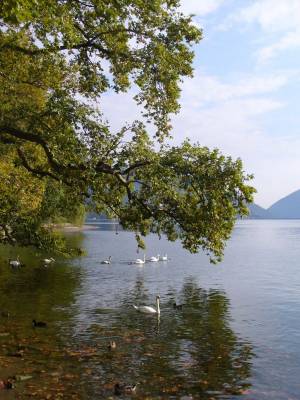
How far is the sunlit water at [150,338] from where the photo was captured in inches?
750

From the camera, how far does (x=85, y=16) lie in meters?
19.3

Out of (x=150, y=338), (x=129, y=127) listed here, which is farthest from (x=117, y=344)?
(x=129, y=127)

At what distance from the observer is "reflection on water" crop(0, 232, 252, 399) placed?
18.7 metres

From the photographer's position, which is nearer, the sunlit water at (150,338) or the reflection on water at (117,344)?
the reflection on water at (117,344)

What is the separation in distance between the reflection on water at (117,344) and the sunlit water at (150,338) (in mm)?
49

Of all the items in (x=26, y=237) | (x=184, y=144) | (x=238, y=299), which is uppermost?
(x=184, y=144)

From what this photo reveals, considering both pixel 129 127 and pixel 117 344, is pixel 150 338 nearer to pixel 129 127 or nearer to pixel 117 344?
pixel 117 344

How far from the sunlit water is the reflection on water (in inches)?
1.9

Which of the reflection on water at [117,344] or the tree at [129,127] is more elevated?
the tree at [129,127]

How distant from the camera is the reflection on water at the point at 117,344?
18.7 meters

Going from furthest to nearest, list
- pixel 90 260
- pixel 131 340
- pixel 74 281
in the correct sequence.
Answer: pixel 90 260 → pixel 74 281 → pixel 131 340

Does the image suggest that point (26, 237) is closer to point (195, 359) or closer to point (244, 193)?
point (195, 359)

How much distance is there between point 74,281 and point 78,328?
22628 mm

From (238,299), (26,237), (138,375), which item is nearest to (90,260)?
(238,299)
